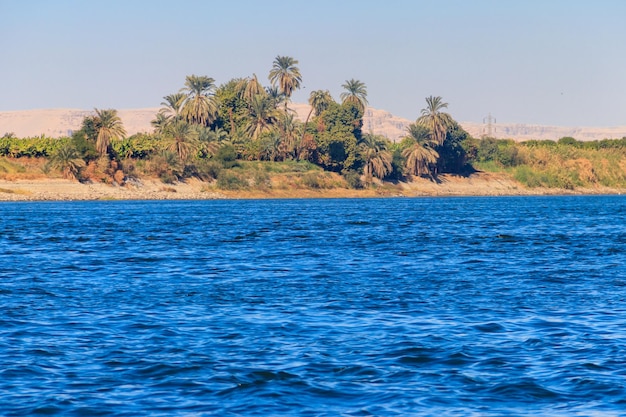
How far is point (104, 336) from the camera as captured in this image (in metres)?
19.9

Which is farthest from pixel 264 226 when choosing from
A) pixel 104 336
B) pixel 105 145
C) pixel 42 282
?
pixel 105 145

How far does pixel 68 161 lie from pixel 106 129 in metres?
8.15

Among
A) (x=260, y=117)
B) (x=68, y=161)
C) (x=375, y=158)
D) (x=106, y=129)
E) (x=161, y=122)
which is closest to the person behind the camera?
(x=68, y=161)

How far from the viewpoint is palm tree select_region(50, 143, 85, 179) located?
12712 cm

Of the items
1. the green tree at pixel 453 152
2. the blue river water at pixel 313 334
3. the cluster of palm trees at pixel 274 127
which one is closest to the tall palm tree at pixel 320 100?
the cluster of palm trees at pixel 274 127

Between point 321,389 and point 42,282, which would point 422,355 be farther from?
point 42,282

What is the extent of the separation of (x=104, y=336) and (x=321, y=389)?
628 cm

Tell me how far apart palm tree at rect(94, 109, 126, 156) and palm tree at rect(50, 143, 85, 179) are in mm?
3540

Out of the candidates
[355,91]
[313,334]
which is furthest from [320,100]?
[313,334]

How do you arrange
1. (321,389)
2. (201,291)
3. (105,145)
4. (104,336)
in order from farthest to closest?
(105,145)
(201,291)
(104,336)
(321,389)

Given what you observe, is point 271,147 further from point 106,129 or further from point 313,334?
point 313,334

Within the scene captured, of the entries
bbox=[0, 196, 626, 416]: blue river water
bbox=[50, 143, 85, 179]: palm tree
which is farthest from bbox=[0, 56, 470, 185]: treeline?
bbox=[0, 196, 626, 416]: blue river water

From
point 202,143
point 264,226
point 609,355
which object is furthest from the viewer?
point 202,143

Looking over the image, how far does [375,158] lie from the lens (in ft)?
512
